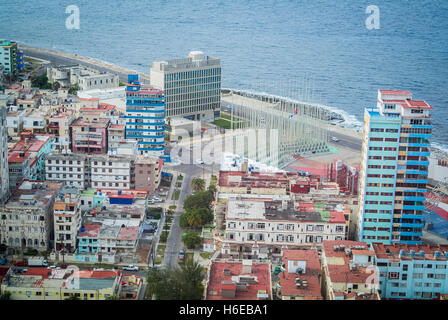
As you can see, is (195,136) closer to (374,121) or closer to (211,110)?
(211,110)

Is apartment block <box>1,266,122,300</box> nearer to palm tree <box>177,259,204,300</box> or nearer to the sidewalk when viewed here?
palm tree <box>177,259,204,300</box>

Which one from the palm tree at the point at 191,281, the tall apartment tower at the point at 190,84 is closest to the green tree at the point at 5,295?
the palm tree at the point at 191,281

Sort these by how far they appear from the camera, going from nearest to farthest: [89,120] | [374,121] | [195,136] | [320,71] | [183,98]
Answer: [374,121], [89,120], [195,136], [183,98], [320,71]

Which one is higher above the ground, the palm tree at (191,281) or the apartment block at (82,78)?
the apartment block at (82,78)

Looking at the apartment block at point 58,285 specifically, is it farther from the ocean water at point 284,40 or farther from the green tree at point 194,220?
the ocean water at point 284,40

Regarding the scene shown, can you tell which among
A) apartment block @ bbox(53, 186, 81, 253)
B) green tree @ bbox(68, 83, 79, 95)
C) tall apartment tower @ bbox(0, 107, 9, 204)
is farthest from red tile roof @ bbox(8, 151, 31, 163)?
green tree @ bbox(68, 83, 79, 95)
